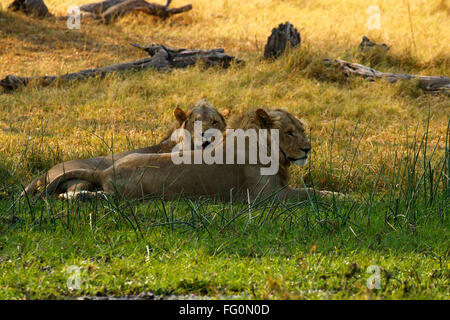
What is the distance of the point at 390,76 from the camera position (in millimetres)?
13148

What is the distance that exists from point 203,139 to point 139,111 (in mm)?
3935

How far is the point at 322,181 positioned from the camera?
724 cm

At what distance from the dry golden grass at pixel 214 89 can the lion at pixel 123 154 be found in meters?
0.40

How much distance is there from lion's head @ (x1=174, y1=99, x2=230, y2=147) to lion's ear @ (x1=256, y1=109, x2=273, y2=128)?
1350mm

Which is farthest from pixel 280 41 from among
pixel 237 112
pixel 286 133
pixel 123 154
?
pixel 286 133

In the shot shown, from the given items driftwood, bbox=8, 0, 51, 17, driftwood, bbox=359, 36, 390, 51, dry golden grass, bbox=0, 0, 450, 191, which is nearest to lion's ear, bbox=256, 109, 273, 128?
dry golden grass, bbox=0, 0, 450, 191

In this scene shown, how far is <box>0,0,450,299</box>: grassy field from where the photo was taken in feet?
12.8

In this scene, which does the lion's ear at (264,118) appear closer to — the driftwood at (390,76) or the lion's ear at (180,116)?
the lion's ear at (180,116)

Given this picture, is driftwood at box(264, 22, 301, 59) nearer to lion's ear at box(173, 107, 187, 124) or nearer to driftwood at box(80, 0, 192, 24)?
lion's ear at box(173, 107, 187, 124)

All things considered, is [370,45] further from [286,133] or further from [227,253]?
[227,253]

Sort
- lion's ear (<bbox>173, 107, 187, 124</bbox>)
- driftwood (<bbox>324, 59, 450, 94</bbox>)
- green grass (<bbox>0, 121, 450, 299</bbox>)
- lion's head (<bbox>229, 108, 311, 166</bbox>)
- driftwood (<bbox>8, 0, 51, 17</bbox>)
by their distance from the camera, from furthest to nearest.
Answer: driftwood (<bbox>8, 0, 51, 17</bbox>)
driftwood (<bbox>324, 59, 450, 94</bbox>)
lion's ear (<bbox>173, 107, 187, 124</bbox>)
lion's head (<bbox>229, 108, 311, 166</bbox>)
green grass (<bbox>0, 121, 450, 299</bbox>)

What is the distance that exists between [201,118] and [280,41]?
691 centimetres

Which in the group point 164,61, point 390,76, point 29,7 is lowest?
point 390,76
